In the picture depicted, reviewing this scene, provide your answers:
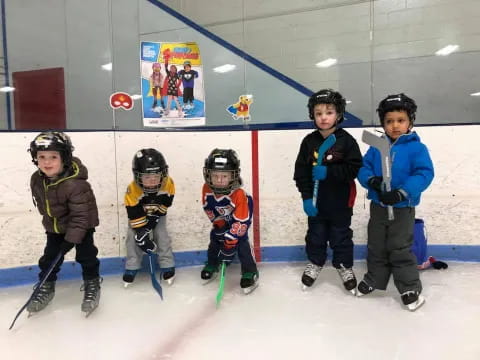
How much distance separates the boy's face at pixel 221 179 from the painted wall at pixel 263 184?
0.55 meters

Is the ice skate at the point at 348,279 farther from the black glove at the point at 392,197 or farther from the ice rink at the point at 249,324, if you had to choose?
the black glove at the point at 392,197

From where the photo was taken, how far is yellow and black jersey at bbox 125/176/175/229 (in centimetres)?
216

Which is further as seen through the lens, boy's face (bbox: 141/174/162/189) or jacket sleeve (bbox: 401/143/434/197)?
boy's face (bbox: 141/174/162/189)

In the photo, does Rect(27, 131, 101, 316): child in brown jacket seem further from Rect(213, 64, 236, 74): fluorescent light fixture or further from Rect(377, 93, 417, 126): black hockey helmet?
Rect(377, 93, 417, 126): black hockey helmet

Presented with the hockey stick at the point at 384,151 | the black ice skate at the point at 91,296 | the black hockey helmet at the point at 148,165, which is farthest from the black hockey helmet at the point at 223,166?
the black ice skate at the point at 91,296

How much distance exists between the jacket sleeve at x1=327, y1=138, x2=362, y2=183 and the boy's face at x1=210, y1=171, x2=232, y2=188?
0.53 metres

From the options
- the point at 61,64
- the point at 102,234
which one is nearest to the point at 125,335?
the point at 102,234

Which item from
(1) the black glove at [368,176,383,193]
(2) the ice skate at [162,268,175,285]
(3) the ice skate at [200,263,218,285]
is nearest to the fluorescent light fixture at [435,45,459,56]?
(1) the black glove at [368,176,383,193]

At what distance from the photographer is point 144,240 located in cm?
215

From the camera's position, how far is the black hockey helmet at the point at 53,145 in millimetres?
1753

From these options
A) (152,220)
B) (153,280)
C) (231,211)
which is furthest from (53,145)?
(231,211)

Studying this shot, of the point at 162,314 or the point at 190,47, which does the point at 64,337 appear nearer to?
the point at 162,314

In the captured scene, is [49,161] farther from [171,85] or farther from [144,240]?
[171,85]

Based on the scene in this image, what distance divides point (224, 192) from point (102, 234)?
0.92 metres
